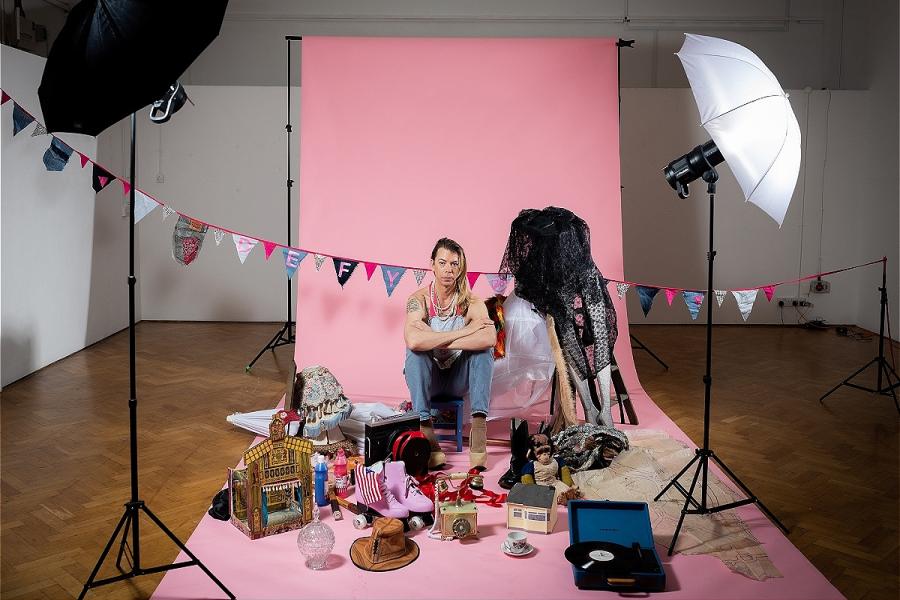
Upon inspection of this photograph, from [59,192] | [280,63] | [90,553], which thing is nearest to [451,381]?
[90,553]

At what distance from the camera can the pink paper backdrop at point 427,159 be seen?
5715 mm

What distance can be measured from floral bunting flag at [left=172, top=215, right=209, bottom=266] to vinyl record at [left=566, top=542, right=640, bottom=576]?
2.81 m

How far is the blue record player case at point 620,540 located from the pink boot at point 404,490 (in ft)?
2.14

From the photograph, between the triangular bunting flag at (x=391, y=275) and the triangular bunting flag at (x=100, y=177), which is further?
the triangular bunting flag at (x=391, y=275)

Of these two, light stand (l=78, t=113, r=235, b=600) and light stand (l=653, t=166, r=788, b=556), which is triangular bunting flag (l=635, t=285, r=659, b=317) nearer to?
light stand (l=653, t=166, r=788, b=556)

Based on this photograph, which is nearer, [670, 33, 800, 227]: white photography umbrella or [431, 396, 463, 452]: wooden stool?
[670, 33, 800, 227]: white photography umbrella

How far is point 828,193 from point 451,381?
213 inches

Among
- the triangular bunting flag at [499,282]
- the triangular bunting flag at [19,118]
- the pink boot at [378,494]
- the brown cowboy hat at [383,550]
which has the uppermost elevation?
the triangular bunting flag at [19,118]

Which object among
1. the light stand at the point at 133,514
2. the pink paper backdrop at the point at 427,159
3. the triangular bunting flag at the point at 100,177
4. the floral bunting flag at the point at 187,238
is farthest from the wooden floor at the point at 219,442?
the triangular bunting flag at the point at 100,177

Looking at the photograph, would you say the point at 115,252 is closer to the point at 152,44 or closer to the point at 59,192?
the point at 59,192

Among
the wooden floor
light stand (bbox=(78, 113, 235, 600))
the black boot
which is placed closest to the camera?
light stand (bbox=(78, 113, 235, 600))

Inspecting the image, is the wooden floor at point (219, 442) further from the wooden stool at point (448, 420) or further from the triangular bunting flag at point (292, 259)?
the wooden stool at point (448, 420)

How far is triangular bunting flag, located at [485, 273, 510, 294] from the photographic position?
5.15m

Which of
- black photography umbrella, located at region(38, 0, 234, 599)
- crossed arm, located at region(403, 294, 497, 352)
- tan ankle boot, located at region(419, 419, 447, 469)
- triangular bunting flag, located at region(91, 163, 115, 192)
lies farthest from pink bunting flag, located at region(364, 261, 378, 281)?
black photography umbrella, located at region(38, 0, 234, 599)
